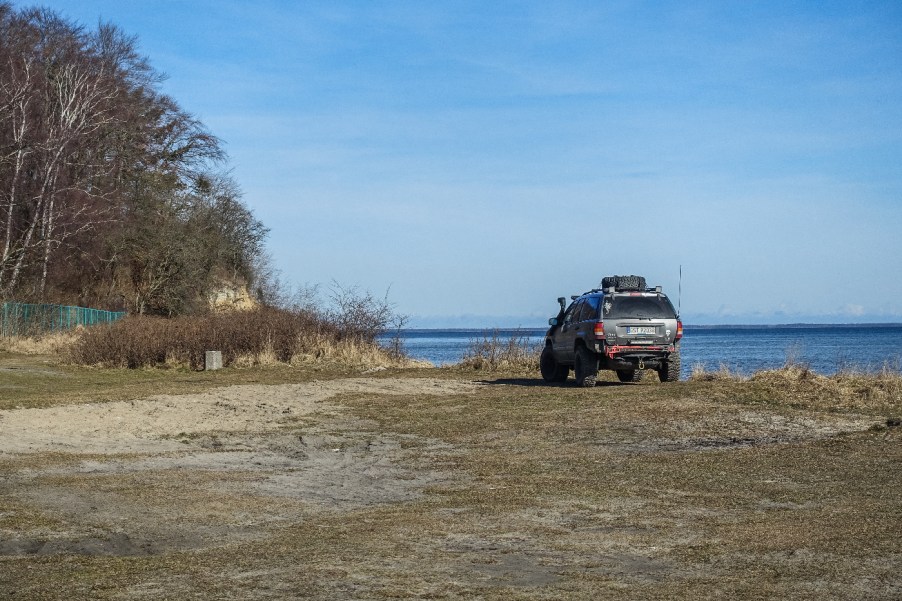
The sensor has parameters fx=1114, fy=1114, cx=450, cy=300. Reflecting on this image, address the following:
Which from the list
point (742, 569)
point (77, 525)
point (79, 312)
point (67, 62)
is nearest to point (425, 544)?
point (742, 569)

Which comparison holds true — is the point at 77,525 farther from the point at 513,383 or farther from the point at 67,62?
the point at 67,62

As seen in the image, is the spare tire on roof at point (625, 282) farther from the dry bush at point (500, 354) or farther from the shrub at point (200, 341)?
the shrub at point (200, 341)

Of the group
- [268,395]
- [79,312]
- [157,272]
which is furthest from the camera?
[157,272]

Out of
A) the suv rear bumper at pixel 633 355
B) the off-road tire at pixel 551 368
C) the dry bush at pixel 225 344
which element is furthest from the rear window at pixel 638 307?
the dry bush at pixel 225 344

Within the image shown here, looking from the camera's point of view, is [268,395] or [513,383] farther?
[513,383]

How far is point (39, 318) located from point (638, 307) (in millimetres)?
30962

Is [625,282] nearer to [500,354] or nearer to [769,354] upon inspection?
[500,354]

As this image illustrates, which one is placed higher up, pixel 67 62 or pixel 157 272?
pixel 67 62

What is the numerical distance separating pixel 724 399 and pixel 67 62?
40992mm

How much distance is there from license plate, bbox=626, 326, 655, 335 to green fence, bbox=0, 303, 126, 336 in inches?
1123

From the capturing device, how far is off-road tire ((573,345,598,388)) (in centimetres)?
2427

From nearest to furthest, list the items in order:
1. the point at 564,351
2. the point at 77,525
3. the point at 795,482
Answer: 1. the point at 77,525
2. the point at 795,482
3. the point at 564,351

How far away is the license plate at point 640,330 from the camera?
2362 cm

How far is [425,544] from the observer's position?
8.03 meters
